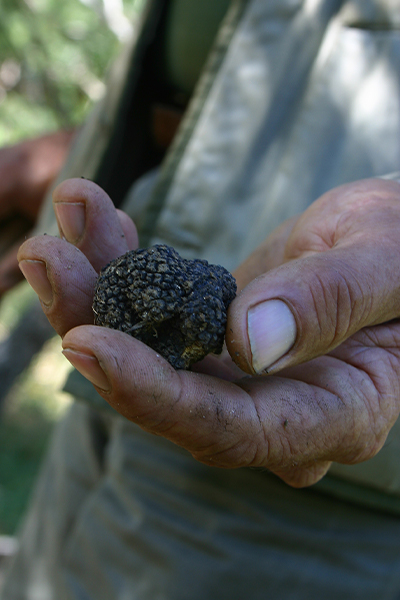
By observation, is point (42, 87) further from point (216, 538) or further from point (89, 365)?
point (89, 365)

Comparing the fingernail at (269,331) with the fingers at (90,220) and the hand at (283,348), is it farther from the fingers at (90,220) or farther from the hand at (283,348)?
the fingers at (90,220)

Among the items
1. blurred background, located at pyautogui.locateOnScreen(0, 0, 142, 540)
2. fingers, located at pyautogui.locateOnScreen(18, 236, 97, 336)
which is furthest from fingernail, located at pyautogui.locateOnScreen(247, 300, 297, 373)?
blurred background, located at pyautogui.locateOnScreen(0, 0, 142, 540)

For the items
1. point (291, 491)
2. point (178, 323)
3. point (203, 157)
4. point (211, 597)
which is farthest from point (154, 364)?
point (211, 597)

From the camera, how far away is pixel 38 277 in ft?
3.89

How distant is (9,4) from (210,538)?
25.7 feet

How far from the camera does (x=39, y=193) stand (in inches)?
119

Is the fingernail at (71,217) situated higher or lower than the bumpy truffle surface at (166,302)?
higher

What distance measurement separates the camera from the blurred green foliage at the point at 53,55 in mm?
7266

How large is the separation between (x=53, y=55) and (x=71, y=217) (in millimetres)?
7674

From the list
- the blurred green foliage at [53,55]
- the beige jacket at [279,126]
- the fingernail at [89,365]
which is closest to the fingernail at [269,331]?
the fingernail at [89,365]

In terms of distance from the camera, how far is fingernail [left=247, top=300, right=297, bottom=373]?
1060 mm

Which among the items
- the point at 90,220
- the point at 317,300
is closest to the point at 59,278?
the point at 90,220

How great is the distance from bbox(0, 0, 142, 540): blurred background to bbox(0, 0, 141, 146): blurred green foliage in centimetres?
1

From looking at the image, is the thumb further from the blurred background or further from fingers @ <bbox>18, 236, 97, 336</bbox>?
the blurred background
